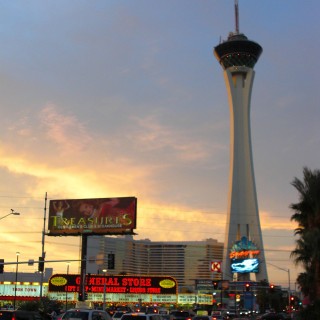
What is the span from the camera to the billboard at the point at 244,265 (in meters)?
163

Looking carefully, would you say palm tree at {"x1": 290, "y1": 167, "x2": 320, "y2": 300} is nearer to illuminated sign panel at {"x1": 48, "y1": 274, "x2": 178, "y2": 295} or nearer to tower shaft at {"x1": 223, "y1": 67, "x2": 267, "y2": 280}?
illuminated sign panel at {"x1": 48, "y1": 274, "x2": 178, "y2": 295}

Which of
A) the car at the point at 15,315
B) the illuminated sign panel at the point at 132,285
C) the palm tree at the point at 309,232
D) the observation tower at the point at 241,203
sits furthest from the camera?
the observation tower at the point at 241,203

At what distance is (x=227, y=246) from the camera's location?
171500 mm

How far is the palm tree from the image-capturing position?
138 feet

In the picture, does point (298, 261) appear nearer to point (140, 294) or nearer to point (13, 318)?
point (13, 318)

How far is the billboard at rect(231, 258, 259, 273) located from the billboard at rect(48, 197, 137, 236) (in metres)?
84.8

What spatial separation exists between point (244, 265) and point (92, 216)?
86.6 meters

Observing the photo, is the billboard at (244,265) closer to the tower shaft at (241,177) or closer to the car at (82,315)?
the tower shaft at (241,177)

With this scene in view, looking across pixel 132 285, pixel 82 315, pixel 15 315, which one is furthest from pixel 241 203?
pixel 15 315

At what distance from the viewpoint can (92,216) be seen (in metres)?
88.4

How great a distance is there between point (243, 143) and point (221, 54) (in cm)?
3824

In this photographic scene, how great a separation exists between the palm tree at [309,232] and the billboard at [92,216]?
4028 cm

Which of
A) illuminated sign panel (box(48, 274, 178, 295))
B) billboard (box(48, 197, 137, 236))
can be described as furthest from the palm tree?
illuminated sign panel (box(48, 274, 178, 295))

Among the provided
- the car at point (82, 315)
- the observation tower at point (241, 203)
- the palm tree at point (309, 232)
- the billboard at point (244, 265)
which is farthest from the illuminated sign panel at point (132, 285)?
the observation tower at point (241, 203)
